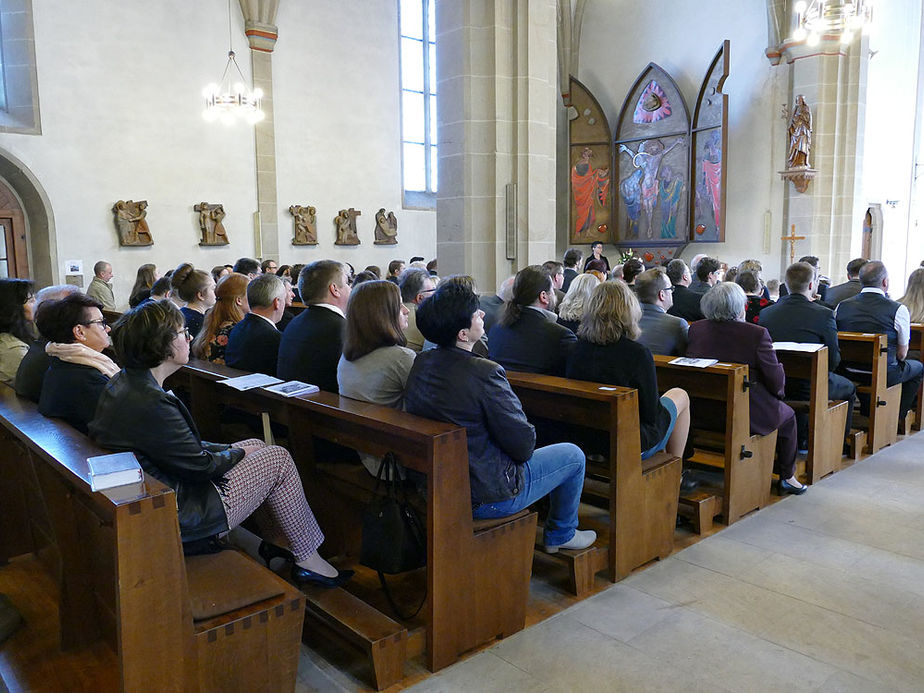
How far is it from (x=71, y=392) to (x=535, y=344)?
2.19 m

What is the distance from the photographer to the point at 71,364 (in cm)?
310

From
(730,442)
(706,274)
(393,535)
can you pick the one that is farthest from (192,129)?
(393,535)

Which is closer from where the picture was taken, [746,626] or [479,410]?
[479,410]

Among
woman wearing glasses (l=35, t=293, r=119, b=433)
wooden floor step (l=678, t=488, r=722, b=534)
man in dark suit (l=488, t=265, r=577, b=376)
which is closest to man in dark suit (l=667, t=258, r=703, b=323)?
wooden floor step (l=678, t=488, r=722, b=534)

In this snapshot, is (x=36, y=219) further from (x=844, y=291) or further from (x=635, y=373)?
(x=844, y=291)

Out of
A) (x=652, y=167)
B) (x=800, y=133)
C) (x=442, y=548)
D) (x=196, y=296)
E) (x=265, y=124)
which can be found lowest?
(x=442, y=548)

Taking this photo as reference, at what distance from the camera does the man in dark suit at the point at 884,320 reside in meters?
5.61

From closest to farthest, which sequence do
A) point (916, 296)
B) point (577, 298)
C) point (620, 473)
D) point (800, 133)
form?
point (620, 473) < point (577, 298) < point (916, 296) < point (800, 133)

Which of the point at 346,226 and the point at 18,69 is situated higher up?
the point at 18,69

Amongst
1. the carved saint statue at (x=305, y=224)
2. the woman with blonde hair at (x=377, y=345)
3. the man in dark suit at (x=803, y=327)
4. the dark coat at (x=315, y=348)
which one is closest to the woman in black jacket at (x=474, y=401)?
the woman with blonde hair at (x=377, y=345)

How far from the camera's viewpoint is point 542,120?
7.89 meters

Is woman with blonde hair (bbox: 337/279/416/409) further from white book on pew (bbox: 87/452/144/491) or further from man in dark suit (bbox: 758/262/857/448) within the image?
man in dark suit (bbox: 758/262/857/448)

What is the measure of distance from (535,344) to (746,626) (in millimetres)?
1659

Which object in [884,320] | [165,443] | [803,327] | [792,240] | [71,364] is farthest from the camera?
[792,240]
